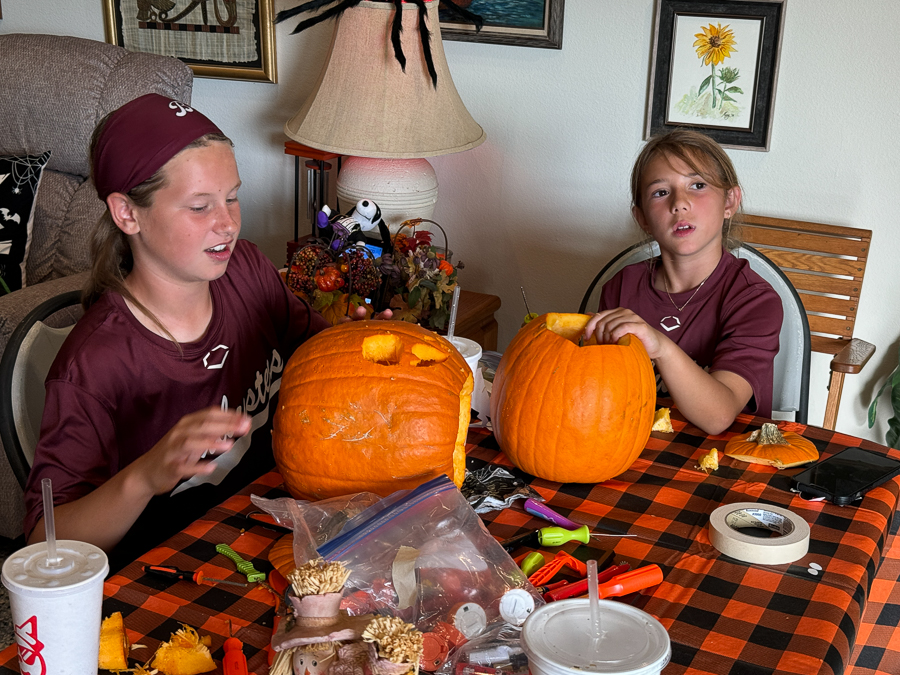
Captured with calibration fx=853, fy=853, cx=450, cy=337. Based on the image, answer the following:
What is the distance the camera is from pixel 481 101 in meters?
2.62

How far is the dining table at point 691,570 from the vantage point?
0.83m

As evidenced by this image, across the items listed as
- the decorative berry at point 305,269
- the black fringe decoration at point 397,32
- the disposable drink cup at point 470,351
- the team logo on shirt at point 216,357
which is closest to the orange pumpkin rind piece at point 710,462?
the disposable drink cup at point 470,351

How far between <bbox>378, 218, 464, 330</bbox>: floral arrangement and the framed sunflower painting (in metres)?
0.84

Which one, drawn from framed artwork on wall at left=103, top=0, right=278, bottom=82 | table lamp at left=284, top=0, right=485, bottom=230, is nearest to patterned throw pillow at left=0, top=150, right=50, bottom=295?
framed artwork on wall at left=103, top=0, right=278, bottom=82

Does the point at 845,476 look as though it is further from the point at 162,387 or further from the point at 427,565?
the point at 162,387

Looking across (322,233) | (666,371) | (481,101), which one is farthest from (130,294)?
(481,101)

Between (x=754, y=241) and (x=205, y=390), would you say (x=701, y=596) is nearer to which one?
(x=205, y=390)

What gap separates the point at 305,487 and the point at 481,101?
6.01 ft

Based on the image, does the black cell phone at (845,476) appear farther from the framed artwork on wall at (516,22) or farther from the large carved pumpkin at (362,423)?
the framed artwork on wall at (516,22)

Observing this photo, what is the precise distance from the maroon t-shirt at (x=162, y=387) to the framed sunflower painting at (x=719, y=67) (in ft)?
4.36

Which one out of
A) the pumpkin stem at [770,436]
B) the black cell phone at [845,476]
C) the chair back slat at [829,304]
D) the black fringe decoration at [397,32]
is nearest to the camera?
the black cell phone at [845,476]

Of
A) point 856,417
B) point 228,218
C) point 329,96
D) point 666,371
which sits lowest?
point 856,417

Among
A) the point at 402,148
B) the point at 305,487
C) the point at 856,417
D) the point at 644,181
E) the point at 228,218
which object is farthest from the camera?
the point at 856,417

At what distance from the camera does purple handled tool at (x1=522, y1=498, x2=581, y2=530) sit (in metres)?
1.04
